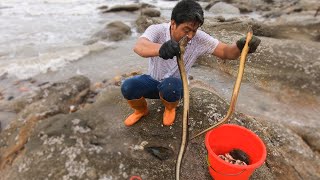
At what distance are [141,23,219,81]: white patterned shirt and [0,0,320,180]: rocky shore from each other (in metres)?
0.55

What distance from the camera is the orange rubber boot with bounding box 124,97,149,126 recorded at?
3.63 meters

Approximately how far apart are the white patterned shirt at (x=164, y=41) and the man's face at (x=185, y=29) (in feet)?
0.68

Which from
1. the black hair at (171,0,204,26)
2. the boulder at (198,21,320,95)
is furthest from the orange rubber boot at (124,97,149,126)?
the boulder at (198,21,320,95)

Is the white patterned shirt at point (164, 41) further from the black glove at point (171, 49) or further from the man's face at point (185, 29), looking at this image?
the black glove at point (171, 49)

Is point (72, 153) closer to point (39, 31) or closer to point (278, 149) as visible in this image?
point (278, 149)

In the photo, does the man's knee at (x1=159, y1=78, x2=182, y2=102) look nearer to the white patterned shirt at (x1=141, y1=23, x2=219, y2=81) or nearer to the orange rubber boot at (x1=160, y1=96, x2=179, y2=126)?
the orange rubber boot at (x1=160, y1=96, x2=179, y2=126)

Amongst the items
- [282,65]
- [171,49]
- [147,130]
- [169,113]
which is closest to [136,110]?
[147,130]

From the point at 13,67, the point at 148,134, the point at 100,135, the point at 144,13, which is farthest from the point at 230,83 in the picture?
the point at 144,13

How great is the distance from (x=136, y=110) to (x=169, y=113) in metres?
0.40

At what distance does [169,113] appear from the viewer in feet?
12.1

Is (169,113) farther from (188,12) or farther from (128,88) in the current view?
(188,12)

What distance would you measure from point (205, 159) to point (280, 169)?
32.1 inches

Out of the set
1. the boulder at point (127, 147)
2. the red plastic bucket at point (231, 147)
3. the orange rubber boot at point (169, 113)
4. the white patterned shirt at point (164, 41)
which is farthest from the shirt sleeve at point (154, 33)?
the red plastic bucket at point (231, 147)

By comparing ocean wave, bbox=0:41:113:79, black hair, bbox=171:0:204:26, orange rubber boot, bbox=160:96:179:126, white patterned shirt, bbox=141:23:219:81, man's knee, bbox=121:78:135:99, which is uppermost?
black hair, bbox=171:0:204:26
